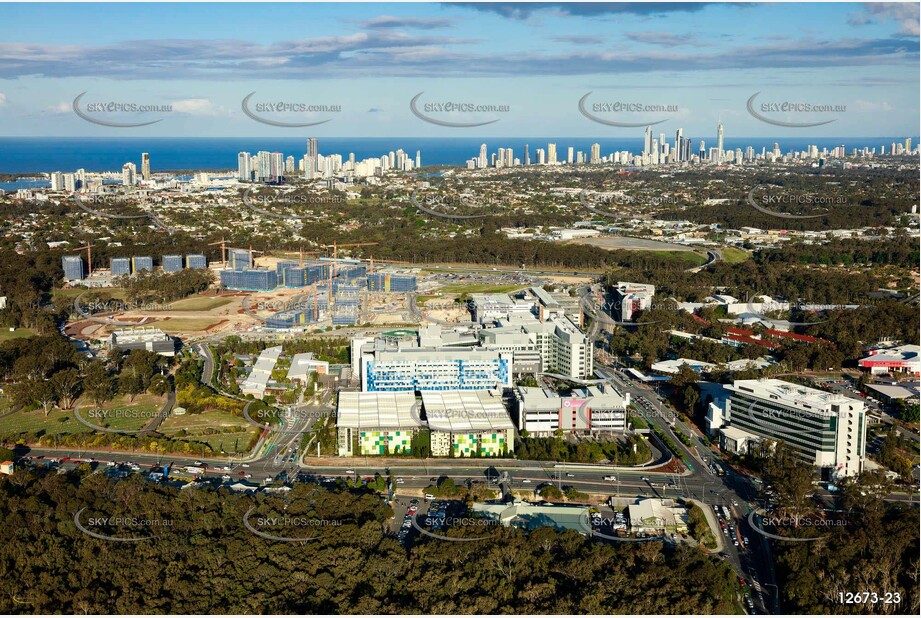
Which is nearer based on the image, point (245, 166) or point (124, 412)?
point (124, 412)

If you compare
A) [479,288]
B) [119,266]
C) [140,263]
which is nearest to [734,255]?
[479,288]

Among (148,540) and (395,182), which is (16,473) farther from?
(395,182)

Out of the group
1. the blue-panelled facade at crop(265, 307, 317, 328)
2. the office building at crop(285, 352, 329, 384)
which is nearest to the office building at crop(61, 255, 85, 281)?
the blue-panelled facade at crop(265, 307, 317, 328)

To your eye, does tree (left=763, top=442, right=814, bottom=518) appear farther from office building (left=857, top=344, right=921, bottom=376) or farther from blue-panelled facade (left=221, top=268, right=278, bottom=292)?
blue-panelled facade (left=221, top=268, right=278, bottom=292)

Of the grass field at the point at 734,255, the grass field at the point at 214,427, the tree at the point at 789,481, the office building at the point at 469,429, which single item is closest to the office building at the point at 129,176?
the grass field at the point at 734,255

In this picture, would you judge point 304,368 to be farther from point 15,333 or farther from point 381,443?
point 15,333

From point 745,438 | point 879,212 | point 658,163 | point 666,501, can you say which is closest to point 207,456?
point 666,501
